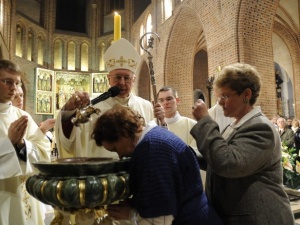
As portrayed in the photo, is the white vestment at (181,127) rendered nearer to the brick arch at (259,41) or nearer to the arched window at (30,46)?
the brick arch at (259,41)

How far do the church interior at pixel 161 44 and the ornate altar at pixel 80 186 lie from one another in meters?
1.52

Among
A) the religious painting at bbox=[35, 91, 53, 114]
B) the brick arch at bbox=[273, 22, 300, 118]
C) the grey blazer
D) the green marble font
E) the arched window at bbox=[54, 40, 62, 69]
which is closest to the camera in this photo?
the green marble font

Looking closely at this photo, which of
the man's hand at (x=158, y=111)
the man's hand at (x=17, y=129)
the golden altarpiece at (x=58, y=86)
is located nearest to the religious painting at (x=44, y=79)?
the golden altarpiece at (x=58, y=86)

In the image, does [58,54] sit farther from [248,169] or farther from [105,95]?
[248,169]

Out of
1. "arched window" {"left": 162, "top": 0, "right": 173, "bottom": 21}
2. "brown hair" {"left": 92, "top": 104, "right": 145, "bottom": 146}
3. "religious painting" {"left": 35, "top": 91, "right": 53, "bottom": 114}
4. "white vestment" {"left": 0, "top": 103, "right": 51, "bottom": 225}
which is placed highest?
"arched window" {"left": 162, "top": 0, "right": 173, "bottom": 21}

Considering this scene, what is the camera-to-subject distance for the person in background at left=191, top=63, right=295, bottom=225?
4.38ft

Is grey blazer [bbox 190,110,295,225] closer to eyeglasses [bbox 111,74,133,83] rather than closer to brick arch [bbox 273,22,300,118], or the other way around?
eyeglasses [bbox 111,74,133,83]

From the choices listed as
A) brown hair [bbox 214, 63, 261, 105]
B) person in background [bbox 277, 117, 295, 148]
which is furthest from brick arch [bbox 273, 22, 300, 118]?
brown hair [bbox 214, 63, 261, 105]

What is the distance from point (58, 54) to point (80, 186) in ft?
63.2

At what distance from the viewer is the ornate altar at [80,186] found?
1139 mm

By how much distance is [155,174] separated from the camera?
124cm

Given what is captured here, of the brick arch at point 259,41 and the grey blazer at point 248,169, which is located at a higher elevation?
the brick arch at point 259,41

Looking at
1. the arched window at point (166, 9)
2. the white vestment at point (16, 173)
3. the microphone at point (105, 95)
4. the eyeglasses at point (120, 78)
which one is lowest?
the white vestment at point (16, 173)

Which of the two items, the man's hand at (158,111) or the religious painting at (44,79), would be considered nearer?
the man's hand at (158,111)
